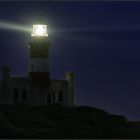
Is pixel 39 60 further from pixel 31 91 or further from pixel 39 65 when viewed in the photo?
pixel 31 91

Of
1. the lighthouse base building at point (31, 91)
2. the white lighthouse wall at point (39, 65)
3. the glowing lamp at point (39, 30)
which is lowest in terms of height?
the lighthouse base building at point (31, 91)

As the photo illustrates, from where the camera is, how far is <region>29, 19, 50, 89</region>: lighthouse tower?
44344 mm

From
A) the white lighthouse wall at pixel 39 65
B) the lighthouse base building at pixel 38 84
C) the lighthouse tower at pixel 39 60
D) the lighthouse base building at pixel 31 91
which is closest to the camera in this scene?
the lighthouse base building at pixel 31 91

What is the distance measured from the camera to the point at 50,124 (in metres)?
34.0

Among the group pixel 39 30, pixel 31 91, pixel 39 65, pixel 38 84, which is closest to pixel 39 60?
pixel 39 65

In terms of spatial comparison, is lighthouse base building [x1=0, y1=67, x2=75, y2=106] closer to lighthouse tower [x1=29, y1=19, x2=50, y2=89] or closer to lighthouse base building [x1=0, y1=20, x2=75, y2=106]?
lighthouse base building [x1=0, y1=20, x2=75, y2=106]

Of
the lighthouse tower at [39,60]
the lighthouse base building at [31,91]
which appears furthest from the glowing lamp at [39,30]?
the lighthouse base building at [31,91]

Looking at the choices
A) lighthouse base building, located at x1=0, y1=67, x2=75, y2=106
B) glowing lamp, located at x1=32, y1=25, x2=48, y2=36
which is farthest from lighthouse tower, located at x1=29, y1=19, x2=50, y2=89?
lighthouse base building, located at x1=0, y1=67, x2=75, y2=106

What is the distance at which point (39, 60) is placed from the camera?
147ft

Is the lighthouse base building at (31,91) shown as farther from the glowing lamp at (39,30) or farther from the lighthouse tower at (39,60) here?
the glowing lamp at (39,30)

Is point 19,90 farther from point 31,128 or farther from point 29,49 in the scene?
point 31,128

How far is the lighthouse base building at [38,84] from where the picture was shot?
43.5 meters

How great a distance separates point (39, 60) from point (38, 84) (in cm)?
195

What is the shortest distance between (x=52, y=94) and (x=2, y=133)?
15.3 m
